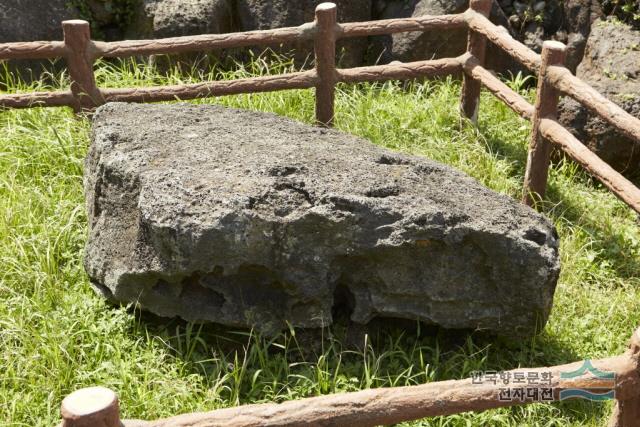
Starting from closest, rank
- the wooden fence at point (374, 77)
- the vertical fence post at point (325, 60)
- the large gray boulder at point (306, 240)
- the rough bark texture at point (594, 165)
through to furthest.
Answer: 1. the large gray boulder at point (306, 240)
2. the rough bark texture at point (594, 165)
3. the wooden fence at point (374, 77)
4. the vertical fence post at point (325, 60)

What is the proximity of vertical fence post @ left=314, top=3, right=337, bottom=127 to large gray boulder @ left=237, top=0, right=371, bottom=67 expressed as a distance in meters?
1.08

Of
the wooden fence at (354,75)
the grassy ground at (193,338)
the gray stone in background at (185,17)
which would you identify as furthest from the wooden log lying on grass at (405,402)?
the gray stone in background at (185,17)

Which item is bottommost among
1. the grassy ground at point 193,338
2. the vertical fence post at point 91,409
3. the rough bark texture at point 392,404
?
the grassy ground at point 193,338

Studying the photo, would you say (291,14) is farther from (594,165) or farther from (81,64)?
(594,165)

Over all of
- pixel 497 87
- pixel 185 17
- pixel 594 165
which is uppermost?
pixel 185 17

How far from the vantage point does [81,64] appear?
19.1 feet

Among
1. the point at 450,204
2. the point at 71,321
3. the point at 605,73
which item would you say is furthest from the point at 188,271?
the point at 605,73

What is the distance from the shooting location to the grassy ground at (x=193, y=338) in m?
3.79

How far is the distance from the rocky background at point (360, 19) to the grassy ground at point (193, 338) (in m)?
1.77

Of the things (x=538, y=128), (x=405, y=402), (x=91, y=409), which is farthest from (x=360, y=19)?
(x=91, y=409)

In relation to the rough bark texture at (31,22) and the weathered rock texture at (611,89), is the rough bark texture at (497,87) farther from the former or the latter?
the rough bark texture at (31,22)

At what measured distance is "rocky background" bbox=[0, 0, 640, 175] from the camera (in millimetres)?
7078

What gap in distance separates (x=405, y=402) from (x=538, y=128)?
10.7ft

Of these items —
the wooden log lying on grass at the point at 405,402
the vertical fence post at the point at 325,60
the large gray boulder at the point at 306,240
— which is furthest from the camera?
the vertical fence post at the point at 325,60
